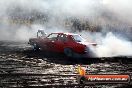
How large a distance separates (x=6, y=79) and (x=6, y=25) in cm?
3921

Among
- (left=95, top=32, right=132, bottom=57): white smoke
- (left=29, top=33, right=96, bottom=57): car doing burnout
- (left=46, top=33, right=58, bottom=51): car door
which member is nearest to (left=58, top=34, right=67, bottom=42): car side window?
(left=29, top=33, right=96, bottom=57): car doing burnout

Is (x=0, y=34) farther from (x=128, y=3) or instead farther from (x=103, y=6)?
(x=128, y=3)

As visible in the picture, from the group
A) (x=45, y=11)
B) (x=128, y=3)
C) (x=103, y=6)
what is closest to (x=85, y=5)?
(x=103, y=6)

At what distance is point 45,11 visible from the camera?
39906 mm

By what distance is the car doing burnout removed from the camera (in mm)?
15672

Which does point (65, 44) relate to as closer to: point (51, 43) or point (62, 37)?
point (62, 37)

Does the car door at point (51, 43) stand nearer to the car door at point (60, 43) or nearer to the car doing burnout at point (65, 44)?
the car doing burnout at point (65, 44)

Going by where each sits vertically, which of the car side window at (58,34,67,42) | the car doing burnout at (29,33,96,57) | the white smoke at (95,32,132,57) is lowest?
the white smoke at (95,32,132,57)

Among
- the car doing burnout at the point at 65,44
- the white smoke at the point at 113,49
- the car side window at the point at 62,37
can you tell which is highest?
the car side window at the point at 62,37

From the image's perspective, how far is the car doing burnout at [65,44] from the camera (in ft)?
51.4

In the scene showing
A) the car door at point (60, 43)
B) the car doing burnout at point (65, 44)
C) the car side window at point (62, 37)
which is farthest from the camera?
the car side window at point (62, 37)

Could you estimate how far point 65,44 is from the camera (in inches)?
645

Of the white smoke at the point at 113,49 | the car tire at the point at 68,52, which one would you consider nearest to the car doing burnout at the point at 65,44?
the car tire at the point at 68,52

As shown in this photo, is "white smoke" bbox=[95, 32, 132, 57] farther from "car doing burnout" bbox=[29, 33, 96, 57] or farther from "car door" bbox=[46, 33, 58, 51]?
"car door" bbox=[46, 33, 58, 51]
